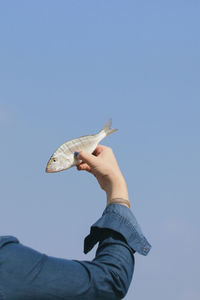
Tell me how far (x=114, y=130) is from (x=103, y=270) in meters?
3.00

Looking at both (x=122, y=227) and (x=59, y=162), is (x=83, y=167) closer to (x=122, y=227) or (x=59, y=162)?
(x=59, y=162)

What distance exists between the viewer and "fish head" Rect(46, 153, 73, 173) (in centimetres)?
438

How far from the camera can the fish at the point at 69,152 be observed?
4344 millimetres

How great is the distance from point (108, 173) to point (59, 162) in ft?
2.51

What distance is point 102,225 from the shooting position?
3.48 m

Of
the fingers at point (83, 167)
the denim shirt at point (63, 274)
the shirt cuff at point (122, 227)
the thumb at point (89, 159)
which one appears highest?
the thumb at point (89, 159)

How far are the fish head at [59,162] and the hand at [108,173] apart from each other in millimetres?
201

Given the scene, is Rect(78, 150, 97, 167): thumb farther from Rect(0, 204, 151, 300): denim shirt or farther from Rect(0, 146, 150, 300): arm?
Rect(0, 204, 151, 300): denim shirt

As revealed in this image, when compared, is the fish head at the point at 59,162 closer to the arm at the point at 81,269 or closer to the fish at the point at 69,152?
the fish at the point at 69,152

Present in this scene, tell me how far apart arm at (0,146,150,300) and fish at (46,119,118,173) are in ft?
3.05

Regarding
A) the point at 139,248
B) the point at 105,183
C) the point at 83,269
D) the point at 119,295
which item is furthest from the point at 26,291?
the point at 105,183

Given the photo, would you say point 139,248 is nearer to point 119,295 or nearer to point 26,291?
point 119,295

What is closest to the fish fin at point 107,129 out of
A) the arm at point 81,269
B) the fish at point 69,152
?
the fish at point 69,152

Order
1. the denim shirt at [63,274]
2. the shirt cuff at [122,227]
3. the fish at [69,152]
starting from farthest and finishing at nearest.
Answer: the fish at [69,152] < the shirt cuff at [122,227] < the denim shirt at [63,274]
